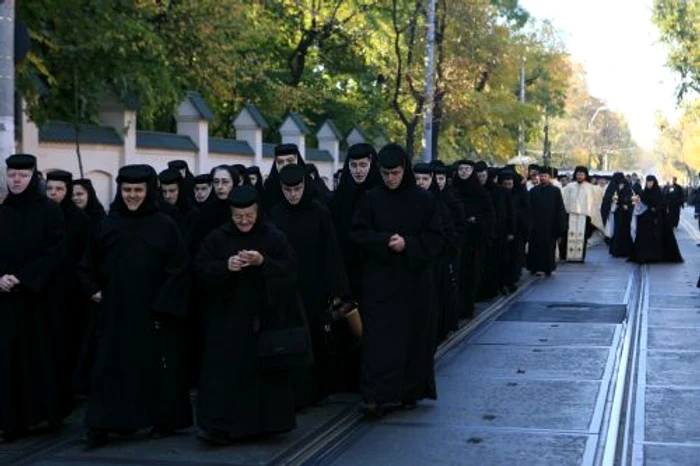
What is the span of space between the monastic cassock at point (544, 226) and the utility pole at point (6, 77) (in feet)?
45.3

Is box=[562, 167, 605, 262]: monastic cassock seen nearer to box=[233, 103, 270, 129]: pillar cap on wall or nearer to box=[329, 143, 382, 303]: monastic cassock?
box=[233, 103, 270, 129]: pillar cap on wall

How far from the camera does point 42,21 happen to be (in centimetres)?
1588

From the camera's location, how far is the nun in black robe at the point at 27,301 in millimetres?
9023

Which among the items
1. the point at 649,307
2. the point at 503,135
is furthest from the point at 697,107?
the point at 649,307

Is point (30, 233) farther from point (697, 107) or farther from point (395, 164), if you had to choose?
point (697, 107)

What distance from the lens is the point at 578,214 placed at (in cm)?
2656

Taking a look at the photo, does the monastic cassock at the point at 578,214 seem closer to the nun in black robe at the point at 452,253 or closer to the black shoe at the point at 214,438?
the nun in black robe at the point at 452,253

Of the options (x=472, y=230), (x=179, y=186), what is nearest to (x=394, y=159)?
(x=179, y=186)

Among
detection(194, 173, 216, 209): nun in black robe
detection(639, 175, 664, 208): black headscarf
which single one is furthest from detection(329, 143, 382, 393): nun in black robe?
detection(639, 175, 664, 208): black headscarf

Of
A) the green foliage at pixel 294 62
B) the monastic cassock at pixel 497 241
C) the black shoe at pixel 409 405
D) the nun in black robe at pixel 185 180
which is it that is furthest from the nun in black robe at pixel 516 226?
the black shoe at pixel 409 405

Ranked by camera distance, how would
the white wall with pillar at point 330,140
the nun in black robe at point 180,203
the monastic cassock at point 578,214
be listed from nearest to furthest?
1. the nun in black robe at point 180,203
2. the monastic cassock at point 578,214
3. the white wall with pillar at point 330,140

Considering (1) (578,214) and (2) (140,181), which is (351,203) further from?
(1) (578,214)

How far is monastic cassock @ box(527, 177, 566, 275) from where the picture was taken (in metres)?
23.0

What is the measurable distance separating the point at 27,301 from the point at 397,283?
2.65 metres
